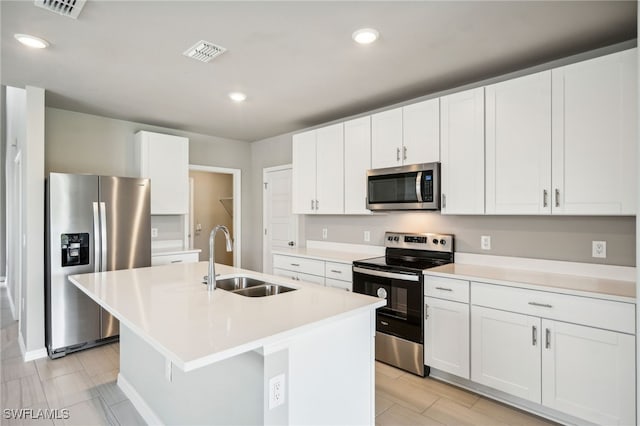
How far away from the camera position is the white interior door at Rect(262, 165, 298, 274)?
16.4ft

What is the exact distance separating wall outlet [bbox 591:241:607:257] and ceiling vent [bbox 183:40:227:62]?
288 centimetres

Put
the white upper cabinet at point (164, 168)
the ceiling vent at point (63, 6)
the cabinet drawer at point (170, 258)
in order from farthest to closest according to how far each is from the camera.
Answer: the white upper cabinet at point (164, 168), the cabinet drawer at point (170, 258), the ceiling vent at point (63, 6)

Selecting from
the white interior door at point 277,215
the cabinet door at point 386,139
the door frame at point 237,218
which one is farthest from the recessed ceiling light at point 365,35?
the door frame at point 237,218

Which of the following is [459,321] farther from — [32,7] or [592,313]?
[32,7]

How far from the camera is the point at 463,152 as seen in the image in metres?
2.83

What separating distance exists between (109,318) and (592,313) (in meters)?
3.98

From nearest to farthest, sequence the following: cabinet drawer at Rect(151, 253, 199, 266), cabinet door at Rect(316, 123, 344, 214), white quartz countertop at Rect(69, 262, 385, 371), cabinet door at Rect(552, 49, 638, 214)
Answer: white quartz countertop at Rect(69, 262, 385, 371) → cabinet door at Rect(552, 49, 638, 214) → cabinet door at Rect(316, 123, 344, 214) → cabinet drawer at Rect(151, 253, 199, 266)

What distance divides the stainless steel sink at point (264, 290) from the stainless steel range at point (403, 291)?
1084 millimetres

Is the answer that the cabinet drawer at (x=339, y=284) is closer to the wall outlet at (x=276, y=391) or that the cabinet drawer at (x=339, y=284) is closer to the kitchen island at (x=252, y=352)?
the kitchen island at (x=252, y=352)

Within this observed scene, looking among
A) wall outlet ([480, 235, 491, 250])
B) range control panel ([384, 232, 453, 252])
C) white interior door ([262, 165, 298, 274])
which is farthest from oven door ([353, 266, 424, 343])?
white interior door ([262, 165, 298, 274])

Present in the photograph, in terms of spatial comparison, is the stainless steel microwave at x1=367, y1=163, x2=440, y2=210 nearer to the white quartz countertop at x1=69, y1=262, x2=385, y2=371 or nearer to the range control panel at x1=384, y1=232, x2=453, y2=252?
the range control panel at x1=384, y1=232, x2=453, y2=252

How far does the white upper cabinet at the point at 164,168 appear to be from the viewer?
13.7 ft

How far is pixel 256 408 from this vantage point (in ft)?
4.81

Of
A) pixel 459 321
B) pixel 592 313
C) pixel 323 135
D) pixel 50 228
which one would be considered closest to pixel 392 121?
pixel 323 135
